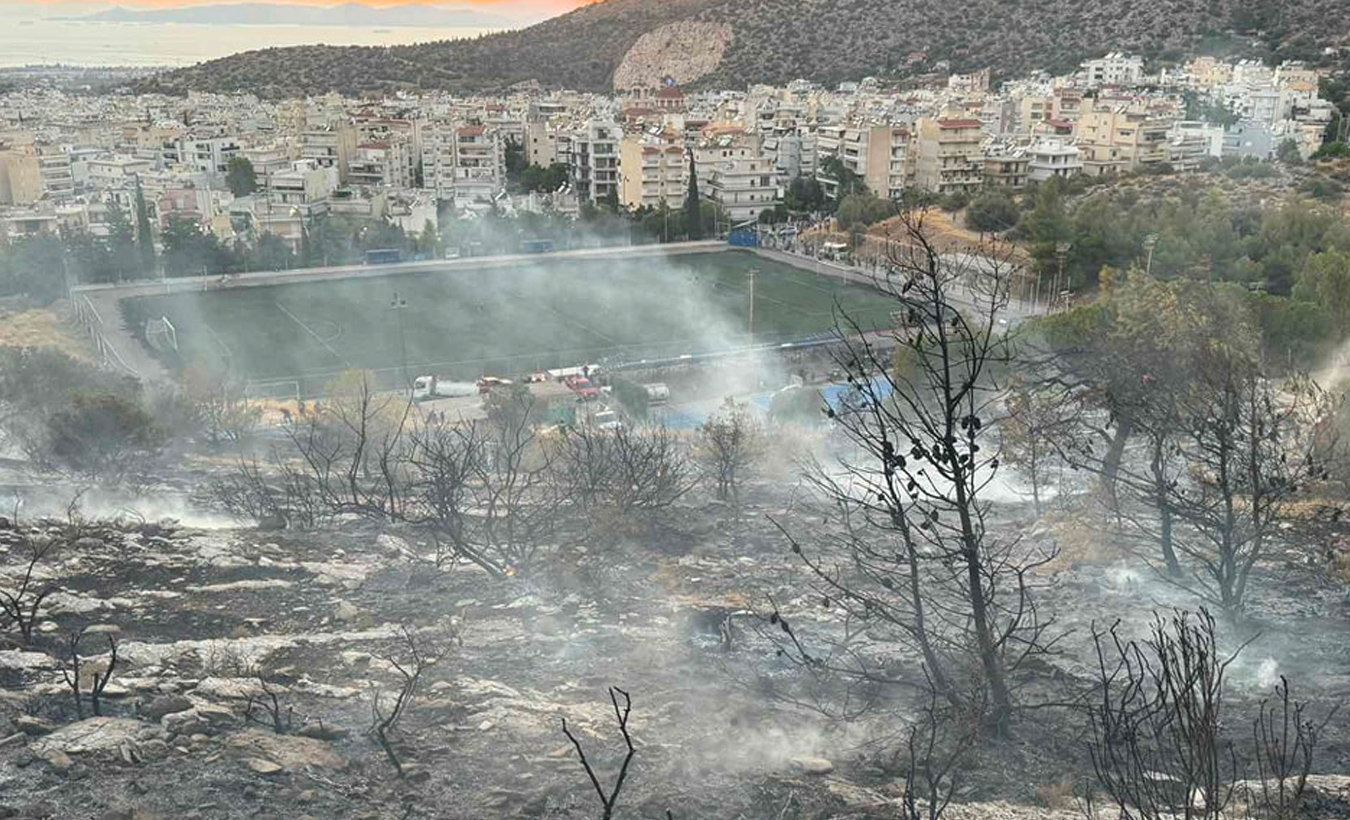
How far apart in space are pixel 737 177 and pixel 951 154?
4.59 metres

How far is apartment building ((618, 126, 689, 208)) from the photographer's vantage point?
78.8ft

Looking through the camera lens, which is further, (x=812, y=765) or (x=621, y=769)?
(x=812, y=765)

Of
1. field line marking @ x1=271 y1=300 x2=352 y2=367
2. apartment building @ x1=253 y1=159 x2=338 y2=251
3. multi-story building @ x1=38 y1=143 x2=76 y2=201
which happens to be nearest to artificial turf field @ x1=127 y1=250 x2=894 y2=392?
field line marking @ x1=271 y1=300 x2=352 y2=367

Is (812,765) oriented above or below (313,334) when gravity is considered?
above

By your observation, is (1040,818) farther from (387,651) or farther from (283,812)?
(387,651)

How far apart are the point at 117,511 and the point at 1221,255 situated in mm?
12661

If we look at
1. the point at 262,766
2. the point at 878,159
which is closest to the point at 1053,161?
the point at 878,159

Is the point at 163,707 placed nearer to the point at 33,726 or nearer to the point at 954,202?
the point at 33,726

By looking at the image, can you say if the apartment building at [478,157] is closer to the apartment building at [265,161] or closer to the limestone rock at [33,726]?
the apartment building at [265,161]

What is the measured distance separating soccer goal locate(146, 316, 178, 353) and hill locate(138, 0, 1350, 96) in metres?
31.0

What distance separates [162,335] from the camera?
48.3 ft

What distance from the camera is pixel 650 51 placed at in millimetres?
53062

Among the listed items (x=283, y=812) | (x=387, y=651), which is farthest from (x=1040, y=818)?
(x=387, y=651)

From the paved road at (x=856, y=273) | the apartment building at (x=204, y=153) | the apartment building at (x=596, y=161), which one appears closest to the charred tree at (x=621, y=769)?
the paved road at (x=856, y=273)
